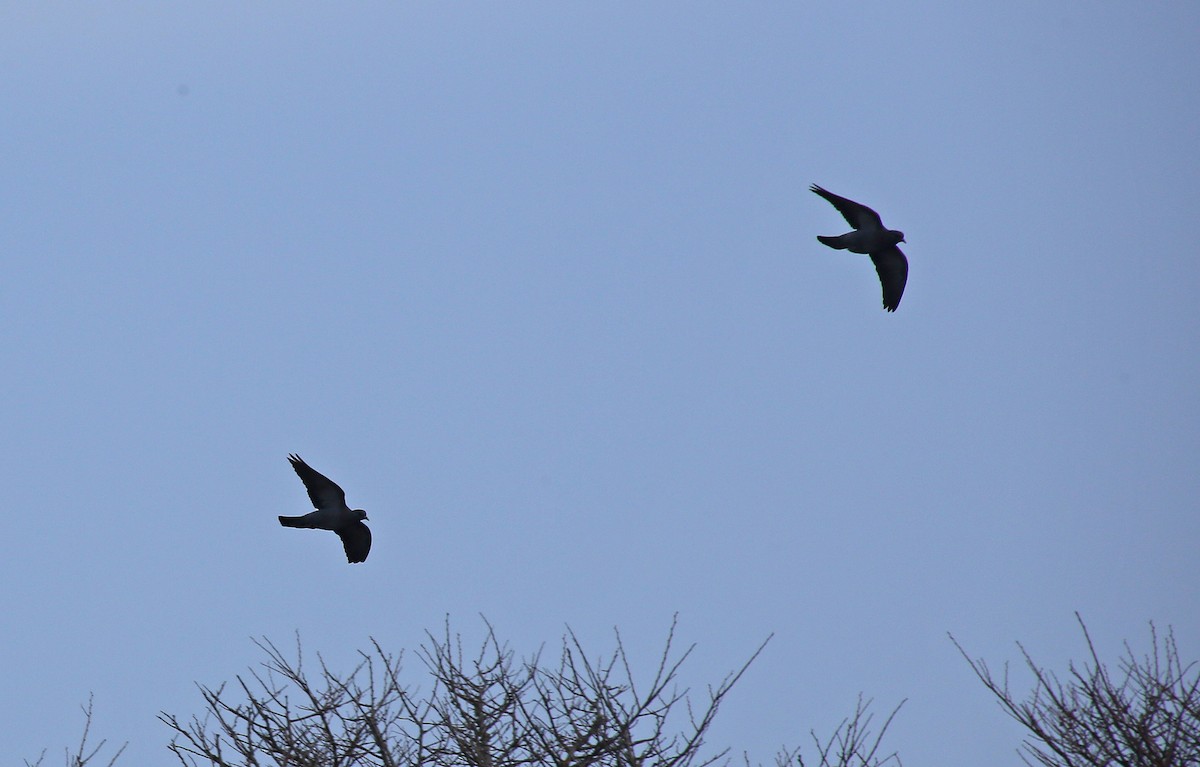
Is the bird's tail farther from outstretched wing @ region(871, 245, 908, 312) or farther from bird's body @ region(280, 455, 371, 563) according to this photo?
bird's body @ region(280, 455, 371, 563)

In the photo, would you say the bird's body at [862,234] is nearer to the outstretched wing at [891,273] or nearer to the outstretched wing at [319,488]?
the outstretched wing at [891,273]

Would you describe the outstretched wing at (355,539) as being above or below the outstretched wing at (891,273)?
below

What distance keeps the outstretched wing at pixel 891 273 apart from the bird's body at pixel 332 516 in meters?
6.45

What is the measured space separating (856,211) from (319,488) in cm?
664

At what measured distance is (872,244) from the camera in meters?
12.8

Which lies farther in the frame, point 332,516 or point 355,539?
point 355,539

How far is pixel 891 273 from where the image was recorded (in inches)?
525

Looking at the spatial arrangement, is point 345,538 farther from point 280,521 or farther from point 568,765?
point 568,765

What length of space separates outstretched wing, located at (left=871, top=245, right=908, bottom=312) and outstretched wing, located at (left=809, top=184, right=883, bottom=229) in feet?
1.69

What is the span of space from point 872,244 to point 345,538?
22.2ft

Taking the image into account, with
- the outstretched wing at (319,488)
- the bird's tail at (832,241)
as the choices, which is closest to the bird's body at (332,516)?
the outstretched wing at (319,488)

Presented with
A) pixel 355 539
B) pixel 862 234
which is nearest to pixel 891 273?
pixel 862 234

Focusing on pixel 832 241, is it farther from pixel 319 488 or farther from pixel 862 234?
pixel 319 488

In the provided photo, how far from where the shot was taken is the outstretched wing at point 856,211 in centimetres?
1266
